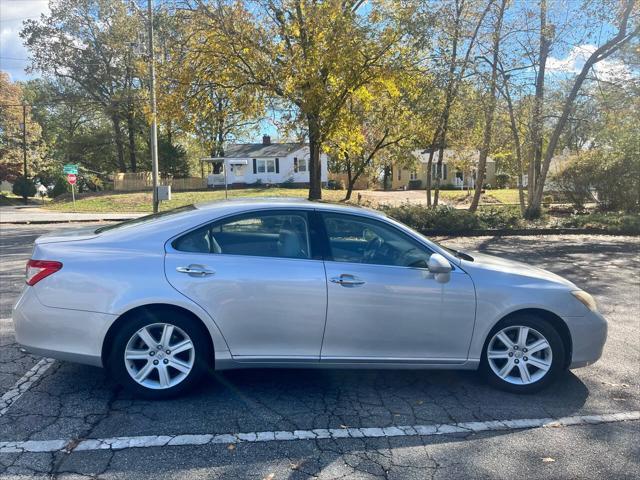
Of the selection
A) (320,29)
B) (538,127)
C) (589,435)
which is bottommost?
(589,435)

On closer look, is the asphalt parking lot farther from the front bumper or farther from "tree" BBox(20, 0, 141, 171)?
"tree" BBox(20, 0, 141, 171)

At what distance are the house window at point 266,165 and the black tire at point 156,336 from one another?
45.8 m

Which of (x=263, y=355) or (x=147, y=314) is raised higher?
(x=147, y=314)

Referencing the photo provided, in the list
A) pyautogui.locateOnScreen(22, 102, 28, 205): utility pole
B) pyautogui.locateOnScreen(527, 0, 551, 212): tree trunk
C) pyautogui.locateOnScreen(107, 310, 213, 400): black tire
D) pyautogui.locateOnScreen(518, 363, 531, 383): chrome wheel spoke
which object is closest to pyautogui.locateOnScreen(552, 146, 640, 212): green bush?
pyautogui.locateOnScreen(527, 0, 551, 212): tree trunk

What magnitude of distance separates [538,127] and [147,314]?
17.2 m

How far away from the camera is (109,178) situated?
154ft

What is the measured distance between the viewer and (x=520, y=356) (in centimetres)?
415

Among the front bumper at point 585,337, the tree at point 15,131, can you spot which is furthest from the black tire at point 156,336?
the tree at point 15,131

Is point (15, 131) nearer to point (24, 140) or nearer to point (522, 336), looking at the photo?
Result: point (24, 140)

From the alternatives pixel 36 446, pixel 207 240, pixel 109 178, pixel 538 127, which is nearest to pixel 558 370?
pixel 207 240

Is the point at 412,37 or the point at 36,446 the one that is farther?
the point at 412,37

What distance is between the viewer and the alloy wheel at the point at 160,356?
12.3 ft

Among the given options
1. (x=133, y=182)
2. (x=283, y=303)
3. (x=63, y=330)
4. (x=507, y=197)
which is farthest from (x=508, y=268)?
(x=133, y=182)

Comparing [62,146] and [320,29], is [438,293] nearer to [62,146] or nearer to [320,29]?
[320,29]
